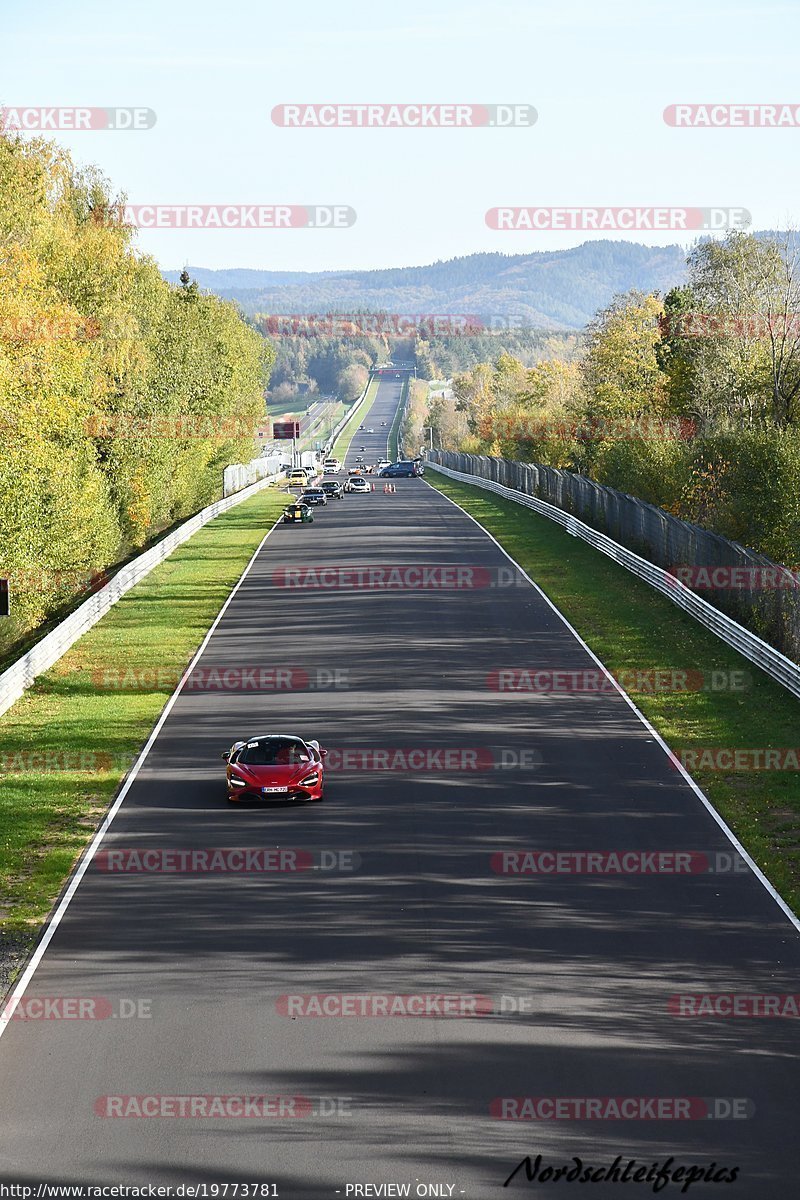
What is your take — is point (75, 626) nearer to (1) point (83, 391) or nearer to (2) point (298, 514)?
(1) point (83, 391)

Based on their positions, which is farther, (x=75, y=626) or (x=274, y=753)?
(x=75, y=626)

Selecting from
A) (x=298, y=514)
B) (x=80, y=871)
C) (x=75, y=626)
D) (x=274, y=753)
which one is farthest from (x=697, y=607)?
(x=298, y=514)

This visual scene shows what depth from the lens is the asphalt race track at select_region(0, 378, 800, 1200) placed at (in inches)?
508

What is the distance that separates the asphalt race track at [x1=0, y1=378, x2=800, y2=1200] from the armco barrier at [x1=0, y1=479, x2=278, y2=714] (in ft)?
15.4

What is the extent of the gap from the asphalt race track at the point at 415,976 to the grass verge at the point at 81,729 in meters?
0.79

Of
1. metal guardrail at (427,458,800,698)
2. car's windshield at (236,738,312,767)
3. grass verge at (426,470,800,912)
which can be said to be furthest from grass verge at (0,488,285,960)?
metal guardrail at (427,458,800,698)

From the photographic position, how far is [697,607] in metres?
42.3

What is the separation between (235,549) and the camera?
6475cm

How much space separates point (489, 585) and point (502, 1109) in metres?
38.0

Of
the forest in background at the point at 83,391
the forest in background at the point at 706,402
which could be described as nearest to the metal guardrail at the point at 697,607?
the forest in background at the point at 706,402

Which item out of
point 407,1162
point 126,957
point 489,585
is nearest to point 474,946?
point 126,957

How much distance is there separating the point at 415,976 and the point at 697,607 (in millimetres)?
27098

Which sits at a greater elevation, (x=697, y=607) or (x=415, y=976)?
(x=697, y=607)

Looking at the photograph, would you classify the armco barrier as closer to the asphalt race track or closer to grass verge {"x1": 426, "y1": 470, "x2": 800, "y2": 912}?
the asphalt race track
